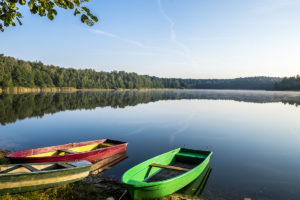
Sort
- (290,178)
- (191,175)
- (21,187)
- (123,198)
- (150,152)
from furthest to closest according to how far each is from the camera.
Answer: (150,152) → (290,178) → (191,175) → (123,198) → (21,187)

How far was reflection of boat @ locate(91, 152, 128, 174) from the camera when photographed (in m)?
12.5

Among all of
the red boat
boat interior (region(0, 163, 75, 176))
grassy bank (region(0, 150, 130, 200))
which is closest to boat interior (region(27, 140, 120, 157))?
the red boat

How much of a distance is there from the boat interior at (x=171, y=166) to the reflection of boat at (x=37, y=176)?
2.70 m

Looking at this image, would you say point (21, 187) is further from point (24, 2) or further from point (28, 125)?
point (28, 125)

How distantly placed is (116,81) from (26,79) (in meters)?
94.0

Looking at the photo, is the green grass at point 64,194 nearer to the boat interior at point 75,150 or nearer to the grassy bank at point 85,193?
the grassy bank at point 85,193

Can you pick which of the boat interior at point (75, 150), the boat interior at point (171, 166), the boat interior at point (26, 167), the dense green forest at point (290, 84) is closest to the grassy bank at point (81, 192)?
the boat interior at point (26, 167)

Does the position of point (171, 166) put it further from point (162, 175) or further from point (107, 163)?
Answer: point (107, 163)

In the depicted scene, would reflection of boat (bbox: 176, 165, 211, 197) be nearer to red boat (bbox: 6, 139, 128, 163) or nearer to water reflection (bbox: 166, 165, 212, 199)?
water reflection (bbox: 166, 165, 212, 199)

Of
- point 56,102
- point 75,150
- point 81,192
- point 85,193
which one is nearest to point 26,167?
point 81,192

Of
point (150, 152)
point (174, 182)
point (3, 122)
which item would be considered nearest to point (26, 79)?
point (3, 122)

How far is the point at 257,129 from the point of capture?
86.1 feet

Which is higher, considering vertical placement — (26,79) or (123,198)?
(26,79)

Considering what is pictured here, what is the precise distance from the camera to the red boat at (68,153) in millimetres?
10852
